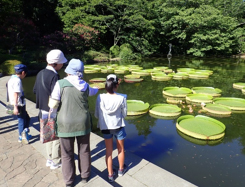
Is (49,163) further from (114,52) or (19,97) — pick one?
(114,52)

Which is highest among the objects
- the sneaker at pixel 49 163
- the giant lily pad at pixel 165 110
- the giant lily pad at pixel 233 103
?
the sneaker at pixel 49 163

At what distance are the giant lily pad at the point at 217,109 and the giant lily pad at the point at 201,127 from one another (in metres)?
0.84

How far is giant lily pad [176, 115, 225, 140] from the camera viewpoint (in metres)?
4.07

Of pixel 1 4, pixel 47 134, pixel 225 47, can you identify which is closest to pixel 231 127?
pixel 47 134

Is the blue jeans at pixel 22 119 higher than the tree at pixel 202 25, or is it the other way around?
the tree at pixel 202 25

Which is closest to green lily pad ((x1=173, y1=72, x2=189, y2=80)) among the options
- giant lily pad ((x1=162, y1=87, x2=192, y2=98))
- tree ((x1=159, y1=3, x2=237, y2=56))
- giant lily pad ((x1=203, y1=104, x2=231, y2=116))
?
giant lily pad ((x1=162, y1=87, x2=192, y2=98))

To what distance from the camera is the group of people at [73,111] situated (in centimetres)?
206

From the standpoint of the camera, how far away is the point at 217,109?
555cm

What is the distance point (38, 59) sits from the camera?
1485 cm

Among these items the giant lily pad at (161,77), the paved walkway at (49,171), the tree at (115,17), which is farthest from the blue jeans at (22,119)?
the tree at (115,17)

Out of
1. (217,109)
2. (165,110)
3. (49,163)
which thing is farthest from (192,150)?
(49,163)

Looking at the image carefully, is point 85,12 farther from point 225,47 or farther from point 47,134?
point 47,134

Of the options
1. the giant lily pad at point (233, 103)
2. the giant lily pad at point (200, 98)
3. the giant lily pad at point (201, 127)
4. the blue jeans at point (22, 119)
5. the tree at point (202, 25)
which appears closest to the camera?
the blue jeans at point (22, 119)

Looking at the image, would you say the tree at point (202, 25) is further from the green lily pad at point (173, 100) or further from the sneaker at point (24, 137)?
the sneaker at point (24, 137)
